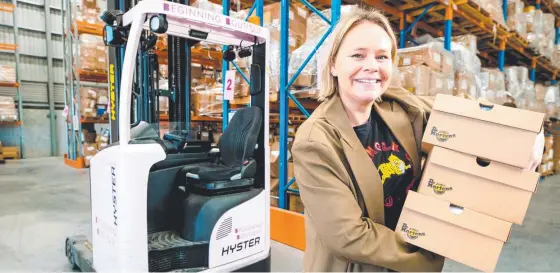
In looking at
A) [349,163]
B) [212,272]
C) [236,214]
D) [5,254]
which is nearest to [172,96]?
[236,214]

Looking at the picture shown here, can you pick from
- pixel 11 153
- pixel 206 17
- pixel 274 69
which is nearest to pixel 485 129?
pixel 206 17

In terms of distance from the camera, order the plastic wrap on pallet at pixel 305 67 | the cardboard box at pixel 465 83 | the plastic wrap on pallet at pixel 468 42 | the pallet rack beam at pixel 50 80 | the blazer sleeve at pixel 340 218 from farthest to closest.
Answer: the pallet rack beam at pixel 50 80
the plastic wrap on pallet at pixel 468 42
the cardboard box at pixel 465 83
the plastic wrap on pallet at pixel 305 67
the blazer sleeve at pixel 340 218

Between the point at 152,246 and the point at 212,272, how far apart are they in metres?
0.49

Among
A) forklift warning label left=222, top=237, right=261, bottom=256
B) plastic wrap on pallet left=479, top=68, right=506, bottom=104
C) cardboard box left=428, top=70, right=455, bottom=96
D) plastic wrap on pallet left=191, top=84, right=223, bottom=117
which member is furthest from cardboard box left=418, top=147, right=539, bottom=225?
plastic wrap on pallet left=191, top=84, right=223, bottom=117

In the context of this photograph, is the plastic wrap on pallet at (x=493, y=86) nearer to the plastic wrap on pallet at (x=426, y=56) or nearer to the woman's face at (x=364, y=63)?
the plastic wrap on pallet at (x=426, y=56)

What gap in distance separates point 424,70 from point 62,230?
15.2 feet

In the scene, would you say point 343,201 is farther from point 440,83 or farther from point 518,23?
point 518,23

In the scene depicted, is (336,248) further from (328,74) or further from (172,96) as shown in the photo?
(172,96)

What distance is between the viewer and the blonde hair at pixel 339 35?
129cm

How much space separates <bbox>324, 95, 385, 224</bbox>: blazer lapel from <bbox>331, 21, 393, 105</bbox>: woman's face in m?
0.13

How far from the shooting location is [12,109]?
11.2 meters

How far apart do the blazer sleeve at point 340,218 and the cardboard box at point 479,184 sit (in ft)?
0.81

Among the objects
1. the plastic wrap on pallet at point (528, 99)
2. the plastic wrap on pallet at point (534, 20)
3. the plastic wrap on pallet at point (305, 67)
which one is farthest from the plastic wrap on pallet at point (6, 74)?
the plastic wrap on pallet at point (534, 20)

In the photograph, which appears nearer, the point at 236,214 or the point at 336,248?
the point at 336,248
